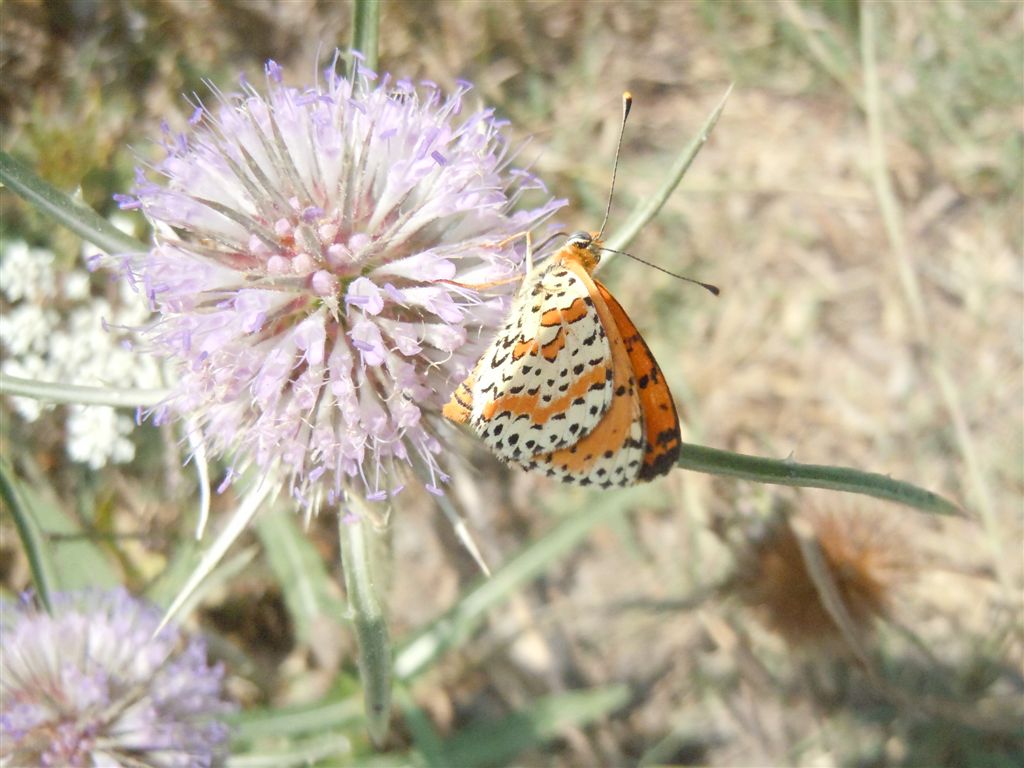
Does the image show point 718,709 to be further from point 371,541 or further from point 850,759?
point 371,541

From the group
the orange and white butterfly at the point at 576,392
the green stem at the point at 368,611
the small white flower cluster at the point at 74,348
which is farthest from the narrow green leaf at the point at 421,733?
the orange and white butterfly at the point at 576,392

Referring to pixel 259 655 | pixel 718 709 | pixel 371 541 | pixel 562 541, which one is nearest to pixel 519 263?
pixel 371 541

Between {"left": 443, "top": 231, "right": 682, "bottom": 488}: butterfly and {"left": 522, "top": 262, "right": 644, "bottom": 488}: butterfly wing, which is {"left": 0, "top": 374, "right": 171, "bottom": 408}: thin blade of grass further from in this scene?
{"left": 522, "top": 262, "right": 644, "bottom": 488}: butterfly wing

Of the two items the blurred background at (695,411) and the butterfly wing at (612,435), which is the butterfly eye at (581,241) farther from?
the blurred background at (695,411)

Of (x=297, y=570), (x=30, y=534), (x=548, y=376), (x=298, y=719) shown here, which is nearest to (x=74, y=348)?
(x=30, y=534)

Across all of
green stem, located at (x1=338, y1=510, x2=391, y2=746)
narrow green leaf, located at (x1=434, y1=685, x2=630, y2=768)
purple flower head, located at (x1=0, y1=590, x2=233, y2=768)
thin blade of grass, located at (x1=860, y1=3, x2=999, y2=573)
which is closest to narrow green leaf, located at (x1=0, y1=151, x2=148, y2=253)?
green stem, located at (x1=338, y1=510, x2=391, y2=746)

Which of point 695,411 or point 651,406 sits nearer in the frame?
point 651,406

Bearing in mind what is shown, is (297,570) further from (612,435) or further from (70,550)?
(612,435)
